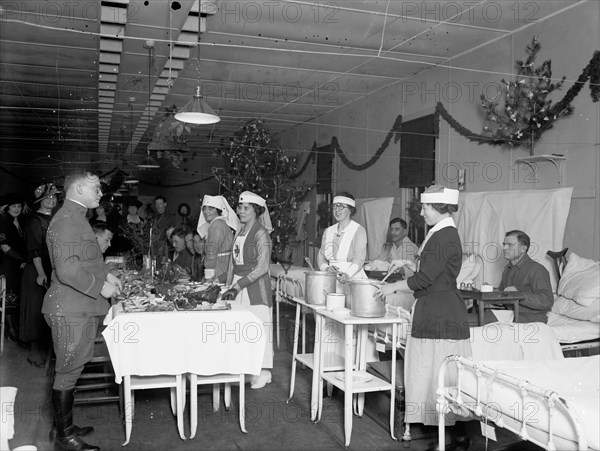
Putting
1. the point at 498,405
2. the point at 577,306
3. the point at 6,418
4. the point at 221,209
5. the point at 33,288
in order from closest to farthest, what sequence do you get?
the point at 6,418 → the point at 498,405 → the point at 577,306 → the point at 221,209 → the point at 33,288

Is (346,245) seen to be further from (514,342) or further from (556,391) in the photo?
(556,391)

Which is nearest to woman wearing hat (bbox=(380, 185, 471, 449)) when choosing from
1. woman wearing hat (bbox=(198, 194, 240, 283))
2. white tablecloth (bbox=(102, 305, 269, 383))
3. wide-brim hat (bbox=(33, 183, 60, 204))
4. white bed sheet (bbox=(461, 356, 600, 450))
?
white bed sheet (bbox=(461, 356, 600, 450))

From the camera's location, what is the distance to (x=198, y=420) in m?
4.23

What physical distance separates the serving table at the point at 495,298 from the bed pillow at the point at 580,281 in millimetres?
650

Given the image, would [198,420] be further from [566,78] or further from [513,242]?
[566,78]

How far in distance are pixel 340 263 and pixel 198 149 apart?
470 inches

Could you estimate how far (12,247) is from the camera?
6648 mm

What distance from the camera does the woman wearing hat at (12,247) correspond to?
6.59 m

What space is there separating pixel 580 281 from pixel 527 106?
1.86m

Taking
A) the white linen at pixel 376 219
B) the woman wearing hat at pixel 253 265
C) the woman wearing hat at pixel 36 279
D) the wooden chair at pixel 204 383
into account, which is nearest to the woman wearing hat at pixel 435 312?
the wooden chair at pixel 204 383

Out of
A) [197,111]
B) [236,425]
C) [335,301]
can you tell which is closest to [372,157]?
[197,111]

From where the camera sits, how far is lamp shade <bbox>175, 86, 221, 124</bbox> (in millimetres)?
5383

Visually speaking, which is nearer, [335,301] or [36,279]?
[335,301]

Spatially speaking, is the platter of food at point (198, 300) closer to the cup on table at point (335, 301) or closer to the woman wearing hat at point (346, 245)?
the cup on table at point (335, 301)
